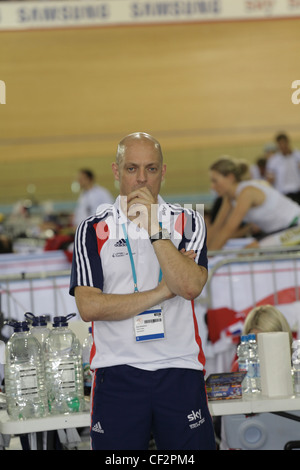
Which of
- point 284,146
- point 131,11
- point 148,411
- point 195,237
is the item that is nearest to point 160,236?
point 195,237

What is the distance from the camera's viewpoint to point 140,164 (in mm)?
2422

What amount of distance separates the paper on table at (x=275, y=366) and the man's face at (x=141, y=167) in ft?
2.58

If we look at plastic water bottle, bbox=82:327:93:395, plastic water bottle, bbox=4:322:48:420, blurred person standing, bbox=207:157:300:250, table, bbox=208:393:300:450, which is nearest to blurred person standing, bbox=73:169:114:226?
blurred person standing, bbox=207:157:300:250

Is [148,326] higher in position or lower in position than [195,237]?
lower

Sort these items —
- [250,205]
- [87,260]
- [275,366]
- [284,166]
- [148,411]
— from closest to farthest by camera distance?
[148,411] < [87,260] < [275,366] < [250,205] < [284,166]

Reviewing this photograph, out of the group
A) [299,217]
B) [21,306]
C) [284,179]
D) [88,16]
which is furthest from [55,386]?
[284,179]

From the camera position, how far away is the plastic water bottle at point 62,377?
2.68m

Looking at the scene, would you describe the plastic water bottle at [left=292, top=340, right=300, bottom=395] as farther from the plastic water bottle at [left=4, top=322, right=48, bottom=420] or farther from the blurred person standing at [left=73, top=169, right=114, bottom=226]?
the blurred person standing at [left=73, top=169, right=114, bottom=226]

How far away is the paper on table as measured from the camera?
2742 mm

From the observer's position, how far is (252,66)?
39.8 ft

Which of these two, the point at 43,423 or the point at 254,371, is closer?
the point at 43,423

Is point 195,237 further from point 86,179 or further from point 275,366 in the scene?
point 86,179

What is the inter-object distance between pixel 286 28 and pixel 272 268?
7971mm

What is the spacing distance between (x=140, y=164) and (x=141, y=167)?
0.04 ft
